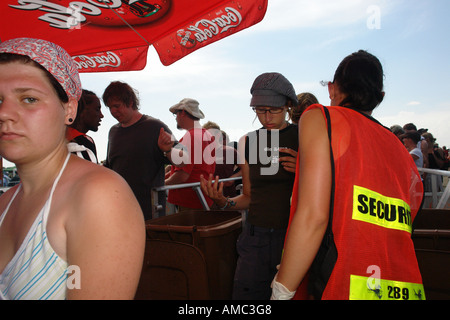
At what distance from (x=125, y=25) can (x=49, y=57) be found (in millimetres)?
2135

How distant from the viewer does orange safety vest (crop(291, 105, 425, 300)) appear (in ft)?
3.97

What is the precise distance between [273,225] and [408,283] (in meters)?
0.90

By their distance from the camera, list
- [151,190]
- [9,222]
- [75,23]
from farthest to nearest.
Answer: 1. [151,190]
2. [75,23]
3. [9,222]

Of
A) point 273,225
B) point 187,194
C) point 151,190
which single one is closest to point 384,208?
point 273,225

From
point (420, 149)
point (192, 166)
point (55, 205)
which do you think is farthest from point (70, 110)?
point (420, 149)

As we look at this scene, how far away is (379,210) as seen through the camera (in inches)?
49.3

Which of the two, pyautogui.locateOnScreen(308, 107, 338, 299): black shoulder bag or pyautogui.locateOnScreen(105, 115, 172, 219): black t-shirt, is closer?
pyautogui.locateOnScreen(308, 107, 338, 299): black shoulder bag

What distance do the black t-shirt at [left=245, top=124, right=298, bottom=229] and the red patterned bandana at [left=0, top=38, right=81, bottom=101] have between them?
53.0 inches

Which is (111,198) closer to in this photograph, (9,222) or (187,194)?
(9,222)

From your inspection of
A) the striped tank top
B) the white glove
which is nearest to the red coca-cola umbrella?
the white glove

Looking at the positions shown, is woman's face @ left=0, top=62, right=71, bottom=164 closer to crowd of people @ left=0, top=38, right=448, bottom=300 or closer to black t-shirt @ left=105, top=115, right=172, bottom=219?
crowd of people @ left=0, top=38, right=448, bottom=300

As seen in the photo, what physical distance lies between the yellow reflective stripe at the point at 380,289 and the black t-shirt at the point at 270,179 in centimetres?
84

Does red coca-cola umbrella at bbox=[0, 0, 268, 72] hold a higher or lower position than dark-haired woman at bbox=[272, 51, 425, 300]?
higher

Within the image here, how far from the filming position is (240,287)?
6.75ft
